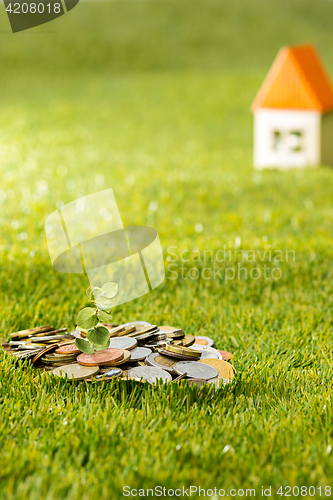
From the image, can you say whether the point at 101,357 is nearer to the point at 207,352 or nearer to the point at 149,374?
the point at 149,374

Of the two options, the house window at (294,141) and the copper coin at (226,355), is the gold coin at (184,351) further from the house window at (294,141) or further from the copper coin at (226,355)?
the house window at (294,141)

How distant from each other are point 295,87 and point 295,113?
48 centimetres

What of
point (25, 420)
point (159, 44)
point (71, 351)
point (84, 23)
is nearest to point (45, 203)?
point (71, 351)

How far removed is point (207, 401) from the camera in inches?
118

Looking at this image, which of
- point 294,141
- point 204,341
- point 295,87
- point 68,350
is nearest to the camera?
point 68,350

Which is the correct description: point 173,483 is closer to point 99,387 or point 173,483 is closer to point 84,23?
point 99,387

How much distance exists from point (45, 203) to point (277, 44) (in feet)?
90.4

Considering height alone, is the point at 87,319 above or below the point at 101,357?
above

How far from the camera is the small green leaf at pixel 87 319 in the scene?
322 cm

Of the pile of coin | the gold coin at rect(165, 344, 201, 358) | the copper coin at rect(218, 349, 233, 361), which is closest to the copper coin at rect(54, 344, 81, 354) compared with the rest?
the pile of coin

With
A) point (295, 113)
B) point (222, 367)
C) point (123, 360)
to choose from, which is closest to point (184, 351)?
point (222, 367)

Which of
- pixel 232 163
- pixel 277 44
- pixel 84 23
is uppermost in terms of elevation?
pixel 84 23

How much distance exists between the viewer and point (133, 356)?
133 inches

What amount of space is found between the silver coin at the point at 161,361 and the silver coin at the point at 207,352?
0.79 ft
